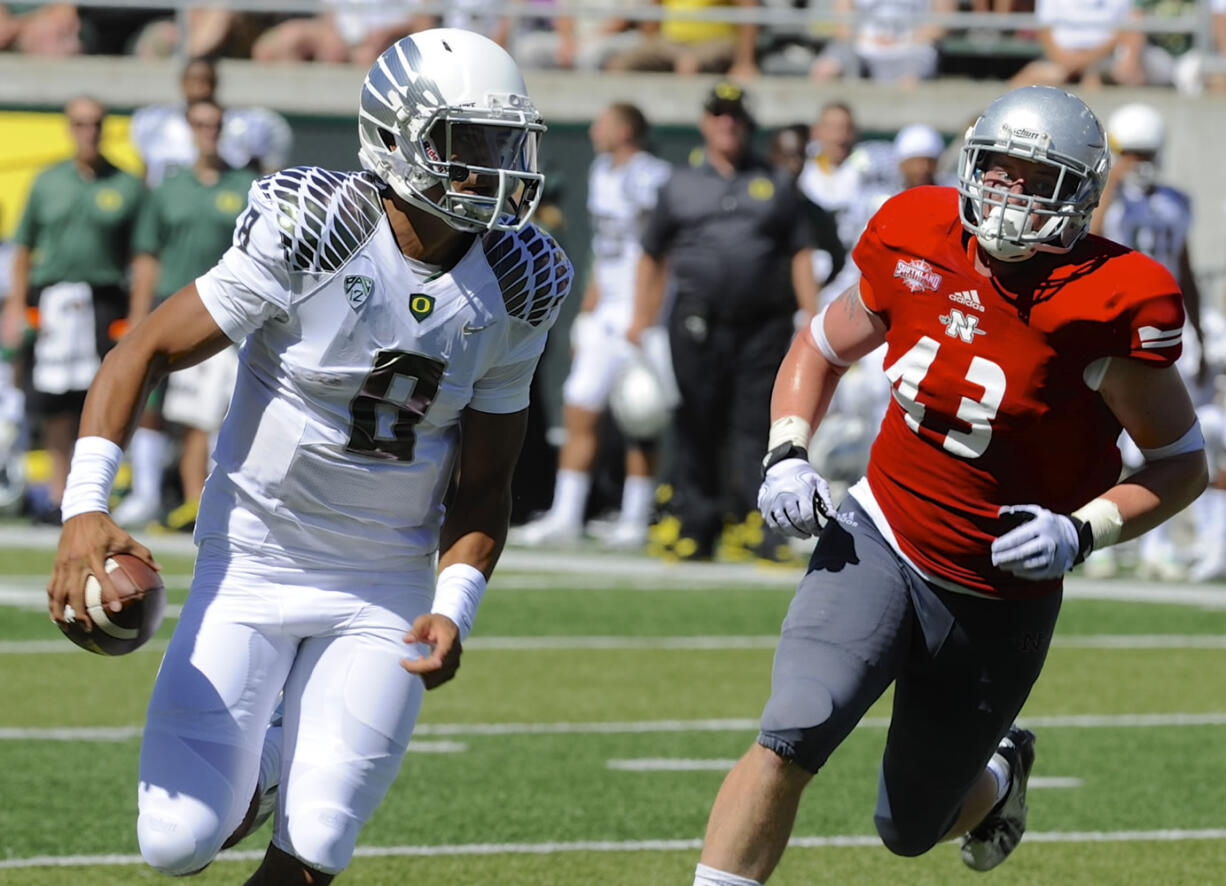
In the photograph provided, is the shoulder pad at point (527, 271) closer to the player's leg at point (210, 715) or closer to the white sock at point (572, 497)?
the player's leg at point (210, 715)

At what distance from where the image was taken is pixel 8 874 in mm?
4770

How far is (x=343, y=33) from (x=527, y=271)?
33.6 ft

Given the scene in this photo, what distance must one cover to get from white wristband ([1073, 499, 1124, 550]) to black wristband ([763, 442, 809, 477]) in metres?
0.56

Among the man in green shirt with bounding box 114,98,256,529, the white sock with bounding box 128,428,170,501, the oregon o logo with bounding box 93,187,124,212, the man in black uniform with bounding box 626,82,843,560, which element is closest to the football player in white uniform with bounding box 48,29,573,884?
the man in black uniform with bounding box 626,82,843,560

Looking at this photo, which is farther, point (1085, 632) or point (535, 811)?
point (1085, 632)

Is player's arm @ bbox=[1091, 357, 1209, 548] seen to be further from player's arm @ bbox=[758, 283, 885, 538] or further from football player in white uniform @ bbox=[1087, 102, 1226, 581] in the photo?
football player in white uniform @ bbox=[1087, 102, 1226, 581]

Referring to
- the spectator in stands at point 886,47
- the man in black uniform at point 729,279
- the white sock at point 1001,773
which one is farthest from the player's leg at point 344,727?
the spectator in stands at point 886,47

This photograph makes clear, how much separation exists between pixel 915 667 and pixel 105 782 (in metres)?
2.48

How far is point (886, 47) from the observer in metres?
13.8

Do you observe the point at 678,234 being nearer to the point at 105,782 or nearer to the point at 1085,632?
the point at 1085,632

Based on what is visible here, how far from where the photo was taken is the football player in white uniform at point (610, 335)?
10.8 m

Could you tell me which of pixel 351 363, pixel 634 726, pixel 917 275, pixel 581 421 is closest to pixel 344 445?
pixel 351 363

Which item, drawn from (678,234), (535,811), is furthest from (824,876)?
(678,234)

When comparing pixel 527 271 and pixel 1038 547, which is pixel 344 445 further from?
pixel 1038 547
